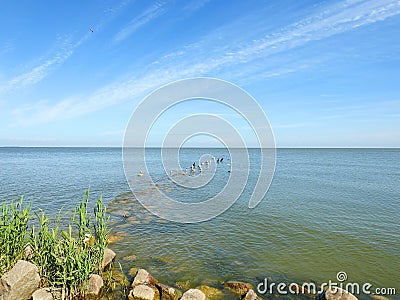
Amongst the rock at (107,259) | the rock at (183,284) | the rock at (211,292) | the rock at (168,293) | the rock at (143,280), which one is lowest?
the rock at (183,284)

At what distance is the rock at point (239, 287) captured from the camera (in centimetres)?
931

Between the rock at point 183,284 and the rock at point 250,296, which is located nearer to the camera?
the rock at point 250,296

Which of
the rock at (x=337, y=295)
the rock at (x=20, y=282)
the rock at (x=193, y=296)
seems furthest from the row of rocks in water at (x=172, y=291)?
the rock at (x=20, y=282)

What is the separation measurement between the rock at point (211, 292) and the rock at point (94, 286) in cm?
335

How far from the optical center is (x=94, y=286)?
8531 millimetres

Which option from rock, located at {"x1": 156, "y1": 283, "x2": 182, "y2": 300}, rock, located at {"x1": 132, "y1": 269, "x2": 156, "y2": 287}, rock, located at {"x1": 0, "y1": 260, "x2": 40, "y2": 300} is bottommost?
rock, located at {"x1": 156, "y1": 283, "x2": 182, "y2": 300}

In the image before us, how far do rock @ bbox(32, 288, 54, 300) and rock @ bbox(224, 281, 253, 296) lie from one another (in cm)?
566

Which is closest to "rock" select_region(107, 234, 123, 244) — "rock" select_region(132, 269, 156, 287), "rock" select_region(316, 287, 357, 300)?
"rock" select_region(132, 269, 156, 287)

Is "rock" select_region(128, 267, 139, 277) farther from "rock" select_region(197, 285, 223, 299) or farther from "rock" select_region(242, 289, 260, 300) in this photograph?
"rock" select_region(242, 289, 260, 300)

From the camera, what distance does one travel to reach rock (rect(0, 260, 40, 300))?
7.35m

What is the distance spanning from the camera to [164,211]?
20844mm

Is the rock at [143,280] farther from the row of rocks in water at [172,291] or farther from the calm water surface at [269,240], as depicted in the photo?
the calm water surface at [269,240]

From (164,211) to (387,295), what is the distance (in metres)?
14.7

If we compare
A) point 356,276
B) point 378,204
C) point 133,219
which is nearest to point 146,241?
point 133,219
